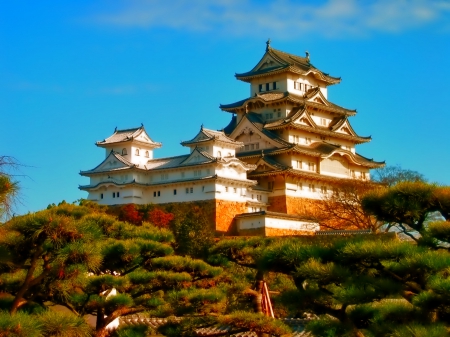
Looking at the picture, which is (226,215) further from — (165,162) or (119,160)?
(119,160)

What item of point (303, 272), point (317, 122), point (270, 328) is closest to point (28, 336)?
point (303, 272)

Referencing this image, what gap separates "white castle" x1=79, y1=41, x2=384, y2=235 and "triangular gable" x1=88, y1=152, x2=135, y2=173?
61 mm

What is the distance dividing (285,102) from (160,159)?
990 cm

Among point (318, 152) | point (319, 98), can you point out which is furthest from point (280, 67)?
point (318, 152)

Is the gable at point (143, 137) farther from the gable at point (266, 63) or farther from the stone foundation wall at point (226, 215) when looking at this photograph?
the gable at point (266, 63)

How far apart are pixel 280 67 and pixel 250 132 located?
547 centimetres

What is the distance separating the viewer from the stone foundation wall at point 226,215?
3825 centimetres

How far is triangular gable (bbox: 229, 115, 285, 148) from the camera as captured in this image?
1762 inches

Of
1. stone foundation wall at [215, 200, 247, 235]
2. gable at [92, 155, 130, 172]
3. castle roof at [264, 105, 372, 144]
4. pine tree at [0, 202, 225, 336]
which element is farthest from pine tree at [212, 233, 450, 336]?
castle roof at [264, 105, 372, 144]

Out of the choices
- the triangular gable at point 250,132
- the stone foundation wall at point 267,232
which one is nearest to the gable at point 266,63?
the triangular gable at point 250,132

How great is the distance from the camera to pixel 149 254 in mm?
13375

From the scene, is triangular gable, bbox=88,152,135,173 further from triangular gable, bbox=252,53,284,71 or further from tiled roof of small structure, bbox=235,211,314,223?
triangular gable, bbox=252,53,284,71

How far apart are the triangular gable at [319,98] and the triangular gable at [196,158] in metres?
11.4

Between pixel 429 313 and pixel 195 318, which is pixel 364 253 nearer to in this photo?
pixel 429 313
